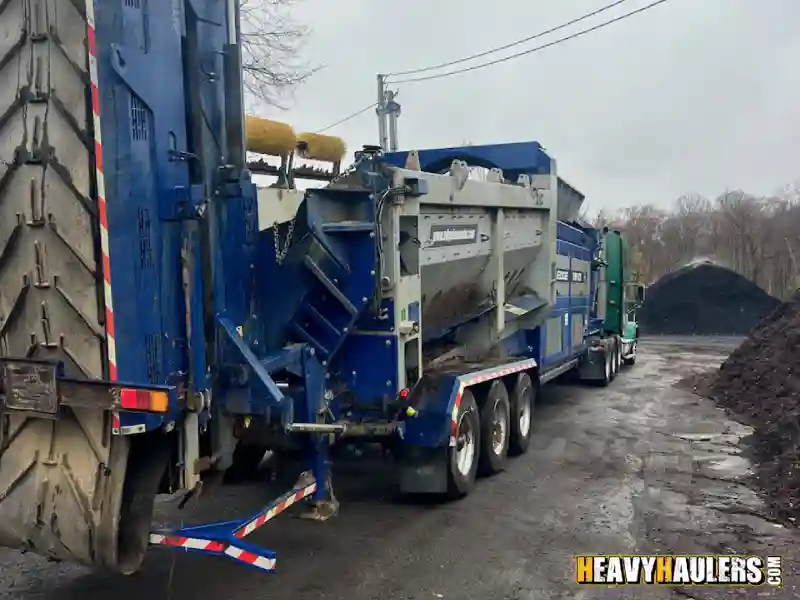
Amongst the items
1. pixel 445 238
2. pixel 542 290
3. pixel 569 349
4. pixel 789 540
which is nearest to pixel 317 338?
pixel 445 238

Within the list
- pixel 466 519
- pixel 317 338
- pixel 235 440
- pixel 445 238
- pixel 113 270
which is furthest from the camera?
pixel 445 238

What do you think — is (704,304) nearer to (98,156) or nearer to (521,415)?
(521,415)

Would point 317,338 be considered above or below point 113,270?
below

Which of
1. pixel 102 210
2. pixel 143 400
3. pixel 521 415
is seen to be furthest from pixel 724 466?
pixel 102 210

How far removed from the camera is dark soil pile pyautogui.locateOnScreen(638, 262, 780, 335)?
28.9 m

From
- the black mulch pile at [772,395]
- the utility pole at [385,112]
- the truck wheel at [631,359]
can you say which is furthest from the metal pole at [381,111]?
the black mulch pile at [772,395]

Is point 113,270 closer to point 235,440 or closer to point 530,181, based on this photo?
point 235,440

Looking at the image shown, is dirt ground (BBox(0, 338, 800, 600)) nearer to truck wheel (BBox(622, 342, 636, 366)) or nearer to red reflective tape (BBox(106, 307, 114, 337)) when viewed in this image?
red reflective tape (BBox(106, 307, 114, 337))

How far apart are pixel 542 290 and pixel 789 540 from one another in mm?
4583

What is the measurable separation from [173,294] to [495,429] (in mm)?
4558

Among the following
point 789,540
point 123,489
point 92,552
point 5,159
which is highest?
point 5,159

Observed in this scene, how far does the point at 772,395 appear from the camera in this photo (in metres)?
11.5

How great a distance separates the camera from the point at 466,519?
264 inches

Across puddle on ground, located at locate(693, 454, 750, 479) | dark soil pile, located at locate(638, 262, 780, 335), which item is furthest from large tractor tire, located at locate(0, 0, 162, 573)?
dark soil pile, located at locate(638, 262, 780, 335)
